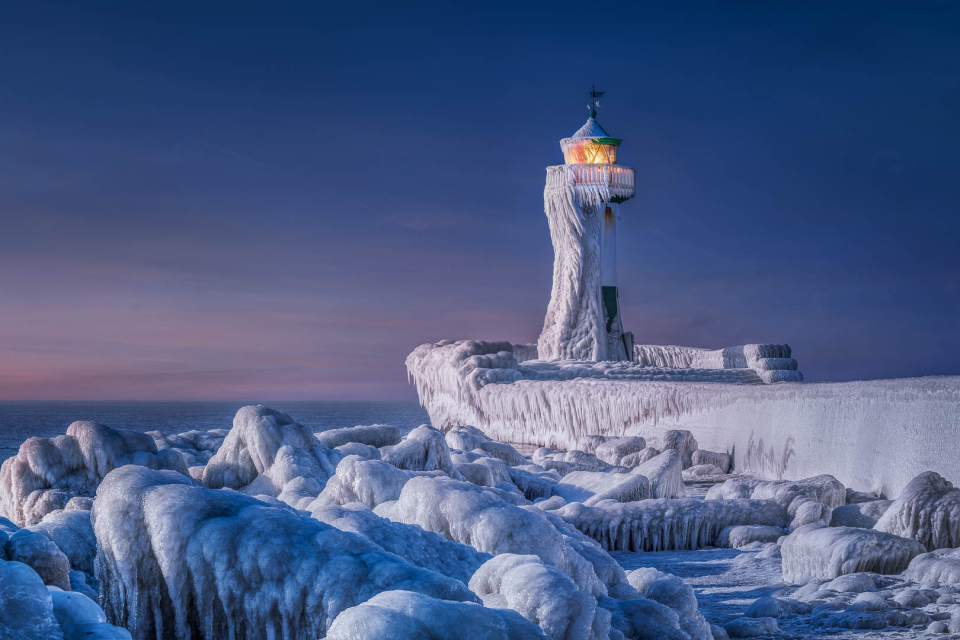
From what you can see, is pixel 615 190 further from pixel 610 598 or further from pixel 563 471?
pixel 610 598

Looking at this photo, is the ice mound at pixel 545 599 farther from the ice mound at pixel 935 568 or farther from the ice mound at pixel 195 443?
the ice mound at pixel 195 443

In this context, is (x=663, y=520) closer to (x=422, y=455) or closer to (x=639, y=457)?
(x=422, y=455)

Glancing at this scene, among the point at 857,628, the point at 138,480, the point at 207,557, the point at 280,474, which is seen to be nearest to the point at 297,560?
the point at 207,557

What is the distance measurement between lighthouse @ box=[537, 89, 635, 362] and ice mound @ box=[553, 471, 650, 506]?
15.1 meters

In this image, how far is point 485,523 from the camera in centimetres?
683

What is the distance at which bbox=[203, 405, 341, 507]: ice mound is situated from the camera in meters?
10.1

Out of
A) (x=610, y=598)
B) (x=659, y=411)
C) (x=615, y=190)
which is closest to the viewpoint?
(x=610, y=598)

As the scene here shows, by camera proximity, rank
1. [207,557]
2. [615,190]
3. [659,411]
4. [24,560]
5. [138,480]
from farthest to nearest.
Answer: [615,190] < [659,411] < [138,480] < [207,557] < [24,560]

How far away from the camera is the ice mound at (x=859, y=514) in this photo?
10234 mm

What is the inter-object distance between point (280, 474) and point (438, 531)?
3601 millimetres

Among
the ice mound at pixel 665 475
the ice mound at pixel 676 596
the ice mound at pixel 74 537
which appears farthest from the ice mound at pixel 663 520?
the ice mound at pixel 74 537

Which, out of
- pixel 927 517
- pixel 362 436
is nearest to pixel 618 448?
Answer: pixel 362 436

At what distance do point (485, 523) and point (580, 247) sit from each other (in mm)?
22369

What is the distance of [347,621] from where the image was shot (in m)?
3.90
